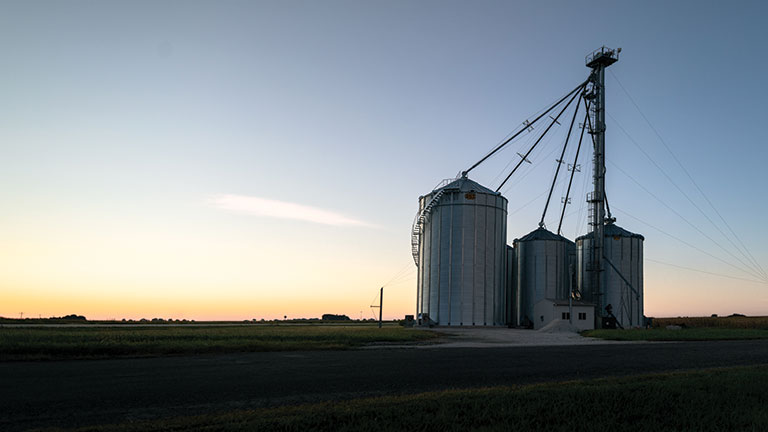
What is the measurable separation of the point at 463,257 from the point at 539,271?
12.3m

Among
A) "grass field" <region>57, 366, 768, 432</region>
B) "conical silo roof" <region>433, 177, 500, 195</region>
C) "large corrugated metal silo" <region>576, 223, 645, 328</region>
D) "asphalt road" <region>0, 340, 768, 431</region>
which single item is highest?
"conical silo roof" <region>433, 177, 500, 195</region>

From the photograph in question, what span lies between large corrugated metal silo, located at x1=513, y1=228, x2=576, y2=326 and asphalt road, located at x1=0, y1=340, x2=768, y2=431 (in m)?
47.5

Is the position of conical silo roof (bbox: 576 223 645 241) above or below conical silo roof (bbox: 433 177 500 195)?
below

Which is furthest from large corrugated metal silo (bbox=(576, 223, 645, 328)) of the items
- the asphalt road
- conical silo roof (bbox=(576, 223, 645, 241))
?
the asphalt road

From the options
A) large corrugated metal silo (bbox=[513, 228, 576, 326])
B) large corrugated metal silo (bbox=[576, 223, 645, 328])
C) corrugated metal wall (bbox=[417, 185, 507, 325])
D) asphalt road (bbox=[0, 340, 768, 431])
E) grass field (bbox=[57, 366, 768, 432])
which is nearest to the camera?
grass field (bbox=[57, 366, 768, 432])

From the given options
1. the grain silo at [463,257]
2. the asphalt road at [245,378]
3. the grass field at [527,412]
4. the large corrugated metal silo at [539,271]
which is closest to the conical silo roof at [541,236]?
the large corrugated metal silo at [539,271]

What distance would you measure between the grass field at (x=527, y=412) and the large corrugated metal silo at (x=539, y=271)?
2418 inches

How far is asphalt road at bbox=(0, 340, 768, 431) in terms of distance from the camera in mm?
12492

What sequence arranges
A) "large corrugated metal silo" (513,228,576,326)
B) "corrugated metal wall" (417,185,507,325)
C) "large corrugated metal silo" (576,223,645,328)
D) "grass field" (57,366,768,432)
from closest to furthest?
1. "grass field" (57,366,768,432)
2. "corrugated metal wall" (417,185,507,325)
3. "large corrugated metal silo" (576,223,645,328)
4. "large corrugated metal silo" (513,228,576,326)

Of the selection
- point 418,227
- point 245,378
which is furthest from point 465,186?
point 245,378

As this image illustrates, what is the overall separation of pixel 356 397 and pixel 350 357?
12111 millimetres

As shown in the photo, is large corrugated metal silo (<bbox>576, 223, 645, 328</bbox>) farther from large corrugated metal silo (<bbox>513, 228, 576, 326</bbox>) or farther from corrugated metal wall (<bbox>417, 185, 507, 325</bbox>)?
corrugated metal wall (<bbox>417, 185, 507, 325</bbox>)

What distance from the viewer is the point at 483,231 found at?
7075 centimetres

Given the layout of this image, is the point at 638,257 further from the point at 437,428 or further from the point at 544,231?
the point at 437,428
